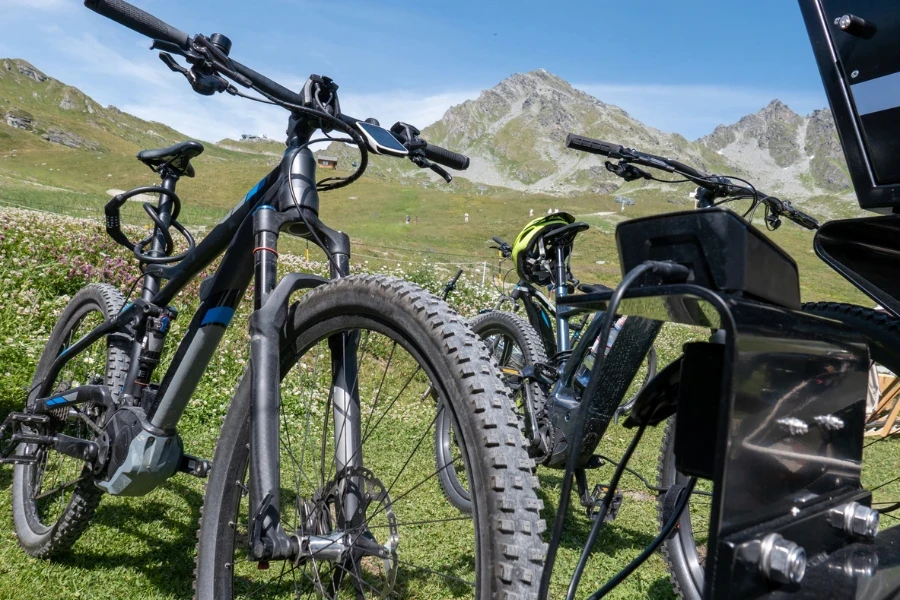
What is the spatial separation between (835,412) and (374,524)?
1.36 m

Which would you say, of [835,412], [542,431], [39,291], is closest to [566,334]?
[542,431]

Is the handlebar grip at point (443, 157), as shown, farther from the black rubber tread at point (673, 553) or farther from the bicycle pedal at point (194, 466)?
the bicycle pedal at point (194, 466)

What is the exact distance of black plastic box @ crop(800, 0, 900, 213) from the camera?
1521mm

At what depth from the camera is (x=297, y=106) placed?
2.07m

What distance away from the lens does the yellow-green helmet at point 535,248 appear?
4.93 m

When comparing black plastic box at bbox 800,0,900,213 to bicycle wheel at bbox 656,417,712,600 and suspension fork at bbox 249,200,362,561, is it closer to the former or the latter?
bicycle wheel at bbox 656,417,712,600

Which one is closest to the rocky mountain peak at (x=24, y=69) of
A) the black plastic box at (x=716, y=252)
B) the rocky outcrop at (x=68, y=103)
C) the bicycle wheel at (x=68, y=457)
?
the rocky outcrop at (x=68, y=103)

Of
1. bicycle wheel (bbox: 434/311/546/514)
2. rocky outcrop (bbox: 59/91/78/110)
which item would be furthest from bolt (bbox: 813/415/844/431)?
rocky outcrop (bbox: 59/91/78/110)

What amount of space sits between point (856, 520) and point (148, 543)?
10.8 feet

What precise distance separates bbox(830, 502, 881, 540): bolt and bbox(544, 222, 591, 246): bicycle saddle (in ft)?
12.2

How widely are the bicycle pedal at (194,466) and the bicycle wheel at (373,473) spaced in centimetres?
31

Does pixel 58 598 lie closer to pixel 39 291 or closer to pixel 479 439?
pixel 479 439

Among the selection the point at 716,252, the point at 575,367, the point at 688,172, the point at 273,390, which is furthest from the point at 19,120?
the point at 716,252

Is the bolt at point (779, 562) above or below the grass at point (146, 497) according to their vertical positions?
above
